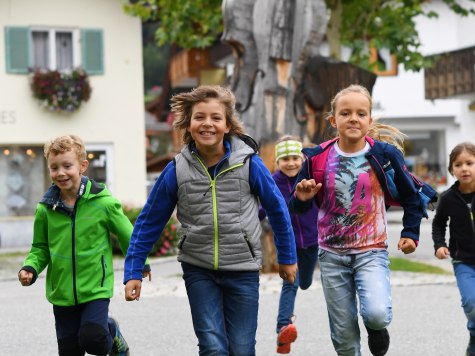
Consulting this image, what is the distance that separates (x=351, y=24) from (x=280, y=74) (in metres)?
9.09

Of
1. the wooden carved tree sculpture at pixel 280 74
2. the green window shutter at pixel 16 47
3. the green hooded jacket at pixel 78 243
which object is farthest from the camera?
the green window shutter at pixel 16 47

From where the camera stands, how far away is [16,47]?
23547 millimetres

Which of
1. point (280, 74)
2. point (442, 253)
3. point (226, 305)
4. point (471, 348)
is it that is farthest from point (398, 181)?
point (280, 74)

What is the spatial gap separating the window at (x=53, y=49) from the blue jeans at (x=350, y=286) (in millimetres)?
18717

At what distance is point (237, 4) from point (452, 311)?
5.12m

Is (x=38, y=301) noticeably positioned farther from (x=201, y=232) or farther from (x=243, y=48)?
(x=201, y=232)

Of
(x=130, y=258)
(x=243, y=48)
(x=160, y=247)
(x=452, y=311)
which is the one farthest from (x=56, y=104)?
(x=130, y=258)

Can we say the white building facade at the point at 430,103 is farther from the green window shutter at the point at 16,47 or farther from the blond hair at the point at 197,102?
the blond hair at the point at 197,102

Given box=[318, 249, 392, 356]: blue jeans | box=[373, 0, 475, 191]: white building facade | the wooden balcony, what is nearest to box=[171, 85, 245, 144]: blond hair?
box=[318, 249, 392, 356]: blue jeans

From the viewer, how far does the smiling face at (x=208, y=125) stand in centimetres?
538

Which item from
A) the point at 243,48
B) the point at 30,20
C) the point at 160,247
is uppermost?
the point at 30,20

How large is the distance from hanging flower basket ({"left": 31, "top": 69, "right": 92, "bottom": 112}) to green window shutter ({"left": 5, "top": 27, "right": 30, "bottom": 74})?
16.7 inches

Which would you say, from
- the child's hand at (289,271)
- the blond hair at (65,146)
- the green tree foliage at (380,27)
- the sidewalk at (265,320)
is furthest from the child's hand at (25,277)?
the green tree foliage at (380,27)

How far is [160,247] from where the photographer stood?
19.4 meters
